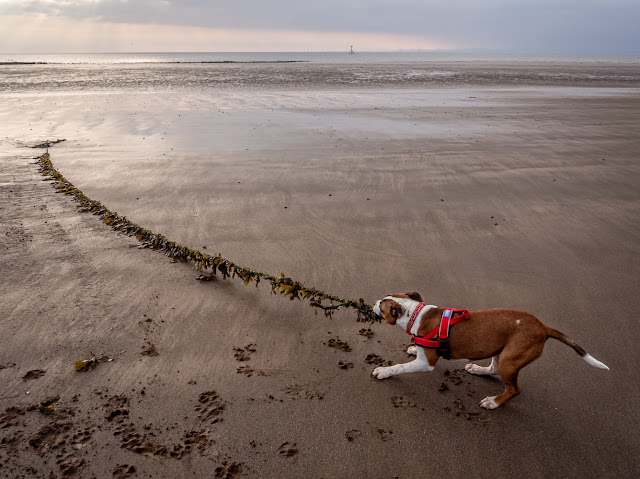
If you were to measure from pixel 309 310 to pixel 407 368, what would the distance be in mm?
1598

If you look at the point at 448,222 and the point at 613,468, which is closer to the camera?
the point at 613,468

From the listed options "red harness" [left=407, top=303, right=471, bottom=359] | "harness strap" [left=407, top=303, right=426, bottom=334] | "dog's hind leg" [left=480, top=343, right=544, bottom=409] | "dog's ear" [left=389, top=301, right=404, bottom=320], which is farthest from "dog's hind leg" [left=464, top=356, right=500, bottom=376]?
"dog's ear" [left=389, top=301, right=404, bottom=320]

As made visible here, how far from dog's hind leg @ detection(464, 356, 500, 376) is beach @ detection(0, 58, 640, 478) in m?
0.09

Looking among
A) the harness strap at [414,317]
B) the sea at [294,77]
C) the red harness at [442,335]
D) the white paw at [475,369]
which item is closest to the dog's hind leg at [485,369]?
the white paw at [475,369]

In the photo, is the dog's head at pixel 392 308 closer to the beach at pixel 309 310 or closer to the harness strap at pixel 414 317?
the harness strap at pixel 414 317

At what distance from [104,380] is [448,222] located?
19.3 feet

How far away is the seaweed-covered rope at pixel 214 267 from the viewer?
15.9 feet

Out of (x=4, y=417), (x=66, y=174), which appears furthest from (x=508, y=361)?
(x=66, y=174)

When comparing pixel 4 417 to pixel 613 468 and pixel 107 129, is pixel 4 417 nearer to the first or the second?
pixel 613 468

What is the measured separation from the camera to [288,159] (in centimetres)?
1130

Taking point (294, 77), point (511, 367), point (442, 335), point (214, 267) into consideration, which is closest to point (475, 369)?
point (511, 367)

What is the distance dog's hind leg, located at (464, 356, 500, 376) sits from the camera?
4009 millimetres

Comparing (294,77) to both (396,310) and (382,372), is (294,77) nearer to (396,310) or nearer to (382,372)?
(396,310)

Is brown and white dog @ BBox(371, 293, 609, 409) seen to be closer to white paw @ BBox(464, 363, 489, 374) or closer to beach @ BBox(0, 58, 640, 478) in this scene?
white paw @ BBox(464, 363, 489, 374)
